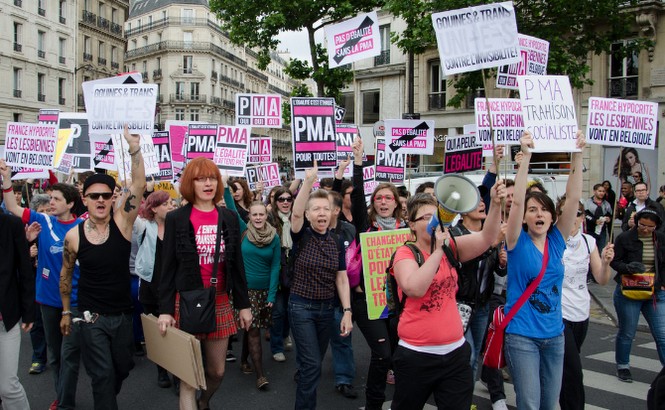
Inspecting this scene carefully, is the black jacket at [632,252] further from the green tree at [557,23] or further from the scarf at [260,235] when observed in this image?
the green tree at [557,23]

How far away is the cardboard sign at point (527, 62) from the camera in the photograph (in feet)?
28.4

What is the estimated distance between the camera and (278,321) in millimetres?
7164

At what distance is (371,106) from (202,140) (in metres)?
24.1

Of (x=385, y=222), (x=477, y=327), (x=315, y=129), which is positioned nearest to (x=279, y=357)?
(x=385, y=222)

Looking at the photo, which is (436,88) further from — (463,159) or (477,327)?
(477,327)

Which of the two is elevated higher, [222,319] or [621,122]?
[621,122]

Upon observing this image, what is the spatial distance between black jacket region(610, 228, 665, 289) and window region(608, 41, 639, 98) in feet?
60.7

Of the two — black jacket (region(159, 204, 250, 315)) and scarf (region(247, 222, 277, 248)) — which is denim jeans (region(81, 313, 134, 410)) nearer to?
black jacket (region(159, 204, 250, 315))

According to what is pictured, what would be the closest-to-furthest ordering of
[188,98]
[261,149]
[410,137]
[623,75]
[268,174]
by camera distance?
1. [410,137]
2. [268,174]
3. [261,149]
4. [623,75]
5. [188,98]

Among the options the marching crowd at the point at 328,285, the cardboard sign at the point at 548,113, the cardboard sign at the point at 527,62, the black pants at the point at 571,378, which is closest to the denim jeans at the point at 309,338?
the marching crowd at the point at 328,285

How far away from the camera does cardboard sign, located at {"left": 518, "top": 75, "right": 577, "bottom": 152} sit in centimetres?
495

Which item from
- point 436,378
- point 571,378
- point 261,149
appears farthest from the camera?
point 261,149

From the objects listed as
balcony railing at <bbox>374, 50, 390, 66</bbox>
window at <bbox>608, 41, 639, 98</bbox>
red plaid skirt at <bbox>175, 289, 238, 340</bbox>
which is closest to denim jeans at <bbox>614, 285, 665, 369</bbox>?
red plaid skirt at <bbox>175, 289, 238, 340</bbox>

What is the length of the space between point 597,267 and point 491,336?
1.42 metres
